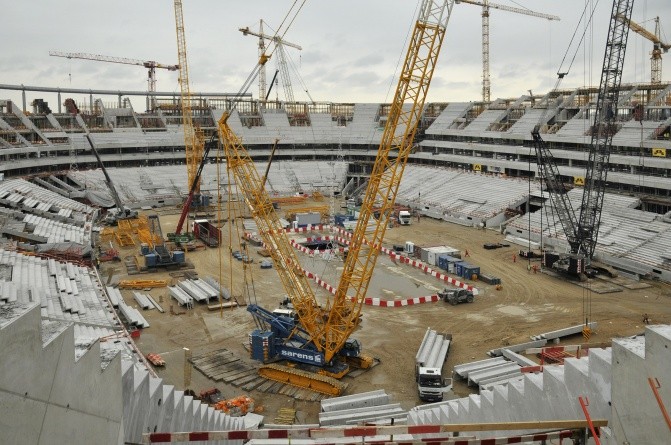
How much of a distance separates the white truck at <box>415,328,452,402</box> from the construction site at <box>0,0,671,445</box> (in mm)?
78

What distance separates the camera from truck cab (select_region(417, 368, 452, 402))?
1928 centimetres

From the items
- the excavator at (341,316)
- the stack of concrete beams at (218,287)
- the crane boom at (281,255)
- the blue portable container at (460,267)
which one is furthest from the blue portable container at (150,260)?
the blue portable container at (460,267)

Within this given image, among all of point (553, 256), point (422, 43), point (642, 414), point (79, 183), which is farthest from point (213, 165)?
point (642, 414)

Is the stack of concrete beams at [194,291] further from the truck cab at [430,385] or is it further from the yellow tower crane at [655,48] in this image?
the yellow tower crane at [655,48]

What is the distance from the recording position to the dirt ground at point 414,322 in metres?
21.3

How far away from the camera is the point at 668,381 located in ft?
15.3

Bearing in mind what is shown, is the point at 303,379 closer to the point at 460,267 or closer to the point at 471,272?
the point at 471,272

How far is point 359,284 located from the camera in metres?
23.8

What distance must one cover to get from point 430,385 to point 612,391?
14637mm

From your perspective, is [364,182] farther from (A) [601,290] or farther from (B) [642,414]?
(B) [642,414]

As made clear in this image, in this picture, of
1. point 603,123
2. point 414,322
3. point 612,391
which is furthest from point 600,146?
point 612,391

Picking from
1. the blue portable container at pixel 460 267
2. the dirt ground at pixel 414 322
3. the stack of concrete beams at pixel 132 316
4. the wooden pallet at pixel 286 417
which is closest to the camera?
the wooden pallet at pixel 286 417

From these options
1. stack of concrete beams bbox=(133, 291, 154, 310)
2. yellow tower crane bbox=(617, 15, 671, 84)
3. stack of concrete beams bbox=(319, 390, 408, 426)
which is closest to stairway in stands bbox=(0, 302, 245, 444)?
stack of concrete beams bbox=(319, 390, 408, 426)

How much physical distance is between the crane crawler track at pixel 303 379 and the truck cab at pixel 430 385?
8.79 ft
